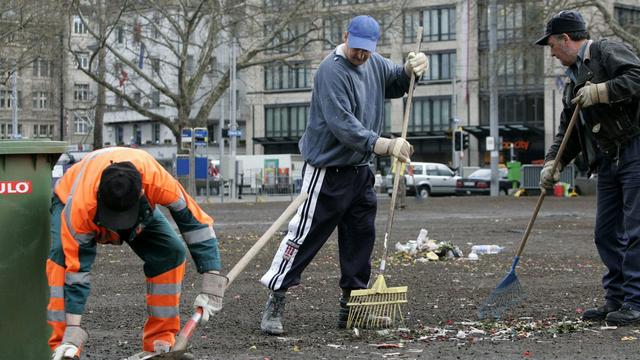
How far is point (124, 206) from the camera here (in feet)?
14.9

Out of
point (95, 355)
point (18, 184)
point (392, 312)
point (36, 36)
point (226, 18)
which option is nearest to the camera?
point (18, 184)

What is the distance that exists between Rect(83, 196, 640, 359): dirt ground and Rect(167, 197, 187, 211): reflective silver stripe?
1.01m

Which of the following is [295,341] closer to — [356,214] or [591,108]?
[356,214]

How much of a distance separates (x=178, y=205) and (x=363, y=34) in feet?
6.68

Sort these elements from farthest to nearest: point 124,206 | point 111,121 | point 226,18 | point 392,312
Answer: point 111,121 → point 226,18 → point 392,312 → point 124,206

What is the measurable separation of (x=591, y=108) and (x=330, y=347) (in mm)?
2367

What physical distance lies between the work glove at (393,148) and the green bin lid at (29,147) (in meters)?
2.04

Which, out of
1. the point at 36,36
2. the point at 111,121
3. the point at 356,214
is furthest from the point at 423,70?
the point at 111,121

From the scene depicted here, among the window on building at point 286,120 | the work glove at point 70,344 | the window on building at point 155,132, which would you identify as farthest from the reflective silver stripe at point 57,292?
the window on building at point 155,132

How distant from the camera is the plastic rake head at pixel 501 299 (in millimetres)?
6949

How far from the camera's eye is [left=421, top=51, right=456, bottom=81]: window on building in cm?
6869

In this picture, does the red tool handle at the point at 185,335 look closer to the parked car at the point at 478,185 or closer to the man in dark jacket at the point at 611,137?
the man in dark jacket at the point at 611,137

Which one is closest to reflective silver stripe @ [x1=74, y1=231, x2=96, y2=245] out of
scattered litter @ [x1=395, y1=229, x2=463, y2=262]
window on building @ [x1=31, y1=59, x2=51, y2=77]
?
scattered litter @ [x1=395, y1=229, x2=463, y2=262]

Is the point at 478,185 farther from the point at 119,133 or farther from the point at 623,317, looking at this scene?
the point at 119,133
